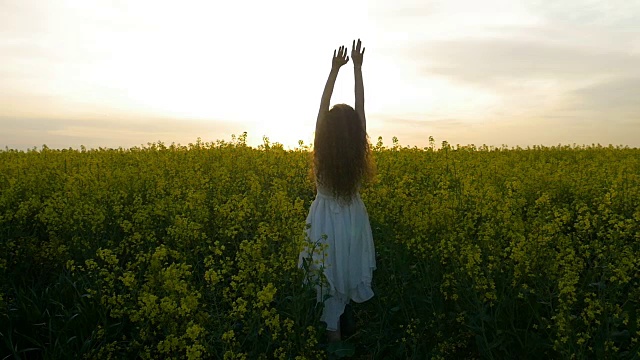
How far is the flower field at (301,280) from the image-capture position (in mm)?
3971

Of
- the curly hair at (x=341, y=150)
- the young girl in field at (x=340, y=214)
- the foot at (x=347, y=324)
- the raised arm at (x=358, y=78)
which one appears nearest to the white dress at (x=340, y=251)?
the young girl in field at (x=340, y=214)

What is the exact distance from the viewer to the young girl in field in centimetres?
479

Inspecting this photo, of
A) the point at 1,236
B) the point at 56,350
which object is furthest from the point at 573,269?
the point at 1,236

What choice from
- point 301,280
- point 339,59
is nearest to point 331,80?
point 339,59

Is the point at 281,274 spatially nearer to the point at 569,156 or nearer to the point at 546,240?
the point at 546,240

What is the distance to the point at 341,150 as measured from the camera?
15.8 ft

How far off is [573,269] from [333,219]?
1.88m

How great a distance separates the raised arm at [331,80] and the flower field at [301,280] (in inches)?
40.6

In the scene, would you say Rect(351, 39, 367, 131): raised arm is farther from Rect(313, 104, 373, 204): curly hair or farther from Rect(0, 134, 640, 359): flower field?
Rect(0, 134, 640, 359): flower field

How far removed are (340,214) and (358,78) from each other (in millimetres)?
1250

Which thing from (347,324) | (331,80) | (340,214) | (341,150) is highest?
Result: (331,80)

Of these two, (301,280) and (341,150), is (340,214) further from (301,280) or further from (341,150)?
(301,280)

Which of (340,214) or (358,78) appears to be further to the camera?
(358,78)

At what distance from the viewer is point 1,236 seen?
6.52 metres
